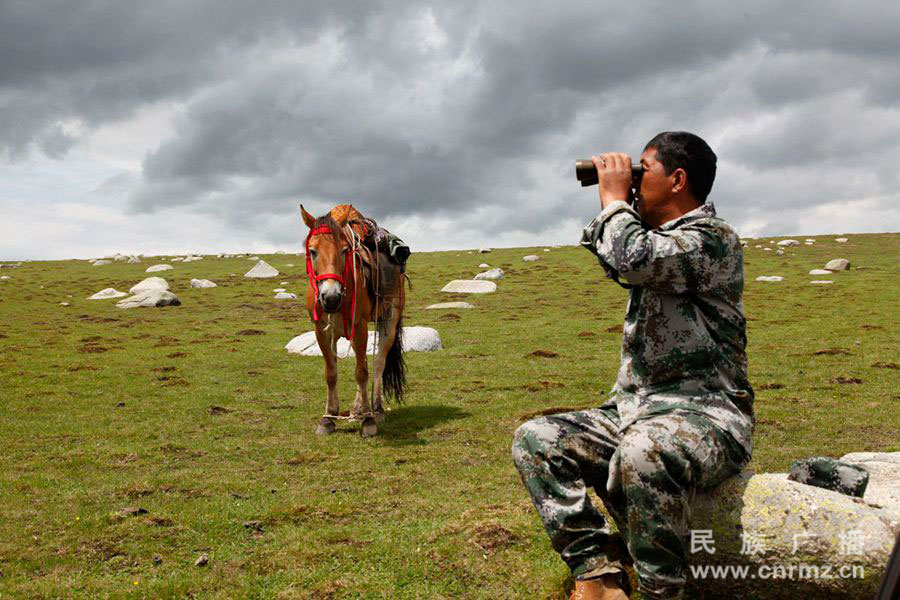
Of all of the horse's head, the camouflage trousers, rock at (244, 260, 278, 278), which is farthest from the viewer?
rock at (244, 260, 278, 278)

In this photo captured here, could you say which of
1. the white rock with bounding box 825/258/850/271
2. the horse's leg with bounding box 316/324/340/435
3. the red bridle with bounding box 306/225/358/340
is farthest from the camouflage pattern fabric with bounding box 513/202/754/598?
the white rock with bounding box 825/258/850/271

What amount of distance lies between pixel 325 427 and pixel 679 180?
8.85 metres

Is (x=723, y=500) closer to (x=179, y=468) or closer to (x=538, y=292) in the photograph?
(x=179, y=468)

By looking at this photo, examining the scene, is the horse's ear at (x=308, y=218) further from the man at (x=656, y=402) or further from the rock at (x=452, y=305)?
the rock at (x=452, y=305)

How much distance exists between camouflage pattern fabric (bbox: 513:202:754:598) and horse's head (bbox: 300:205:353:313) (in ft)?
20.3

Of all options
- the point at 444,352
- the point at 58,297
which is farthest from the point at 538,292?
the point at 58,297

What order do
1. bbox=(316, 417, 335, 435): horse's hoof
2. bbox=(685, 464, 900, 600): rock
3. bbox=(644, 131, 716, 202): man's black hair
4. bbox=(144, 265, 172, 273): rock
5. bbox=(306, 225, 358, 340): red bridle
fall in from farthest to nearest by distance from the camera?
1. bbox=(144, 265, 172, 273): rock
2. bbox=(316, 417, 335, 435): horse's hoof
3. bbox=(306, 225, 358, 340): red bridle
4. bbox=(644, 131, 716, 202): man's black hair
5. bbox=(685, 464, 900, 600): rock

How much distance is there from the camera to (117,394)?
1591 cm

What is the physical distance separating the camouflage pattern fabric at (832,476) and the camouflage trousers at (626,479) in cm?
80

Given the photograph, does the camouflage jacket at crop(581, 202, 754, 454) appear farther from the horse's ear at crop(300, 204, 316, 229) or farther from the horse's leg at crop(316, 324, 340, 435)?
the horse's leg at crop(316, 324, 340, 435)

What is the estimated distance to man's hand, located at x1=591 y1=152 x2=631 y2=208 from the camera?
4.22 m

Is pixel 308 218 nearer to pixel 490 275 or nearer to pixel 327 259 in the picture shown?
pixel 327 259

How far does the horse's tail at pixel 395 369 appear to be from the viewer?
13.1 meters

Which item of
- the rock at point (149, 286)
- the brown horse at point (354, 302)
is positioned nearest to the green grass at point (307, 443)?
the brown horse at point (354, 302)
